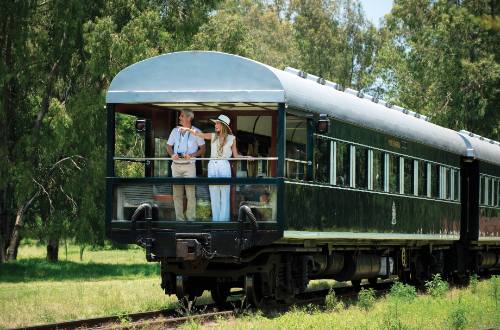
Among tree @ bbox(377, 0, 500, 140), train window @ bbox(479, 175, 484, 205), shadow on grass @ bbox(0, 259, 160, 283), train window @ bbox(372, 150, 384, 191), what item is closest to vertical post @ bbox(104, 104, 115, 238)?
train window @ bbox(372, 150, 384, 191)

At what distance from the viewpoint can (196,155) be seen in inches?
645

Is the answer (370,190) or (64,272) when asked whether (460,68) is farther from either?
(370,190)

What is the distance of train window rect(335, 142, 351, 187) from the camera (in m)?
18.1

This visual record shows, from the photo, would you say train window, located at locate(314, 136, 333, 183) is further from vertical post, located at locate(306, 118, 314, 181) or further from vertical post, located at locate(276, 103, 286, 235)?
vertical post, located at locate(276, 103, 286, 235)

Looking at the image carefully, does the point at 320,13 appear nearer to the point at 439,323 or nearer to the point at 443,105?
the point at 443,105

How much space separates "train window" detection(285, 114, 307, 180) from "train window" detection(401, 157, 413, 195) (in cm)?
536

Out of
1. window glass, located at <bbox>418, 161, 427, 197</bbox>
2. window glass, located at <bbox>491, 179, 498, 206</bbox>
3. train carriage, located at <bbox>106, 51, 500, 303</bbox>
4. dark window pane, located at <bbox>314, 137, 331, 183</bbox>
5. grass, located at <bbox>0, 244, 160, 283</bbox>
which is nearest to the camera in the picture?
train carriage, located at <bbox>106, 51, 500, 303</bbox>

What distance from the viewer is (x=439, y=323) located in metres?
15.1

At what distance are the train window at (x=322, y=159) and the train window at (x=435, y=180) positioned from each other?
6705 mm

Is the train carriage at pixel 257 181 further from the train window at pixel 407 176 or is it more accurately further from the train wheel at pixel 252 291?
the train window at pixel 407 176

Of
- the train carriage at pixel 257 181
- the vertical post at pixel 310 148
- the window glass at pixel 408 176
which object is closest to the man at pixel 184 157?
the train carriage at pixel 257 181

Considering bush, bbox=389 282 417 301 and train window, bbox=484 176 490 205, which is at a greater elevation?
train window, bbox=484 176 490 205

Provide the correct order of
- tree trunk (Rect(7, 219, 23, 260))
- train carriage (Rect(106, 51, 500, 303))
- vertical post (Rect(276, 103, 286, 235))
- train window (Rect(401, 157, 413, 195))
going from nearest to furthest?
vertical post (Rect(276, 103, 286, 235)) < train carriage (Rect(106, 51, 500, 303)) < train window (Rect(401, 157, 413, 195)) < tree trunk (Rect(7, 219, 23, 260))

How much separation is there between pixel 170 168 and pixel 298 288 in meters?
2.68
